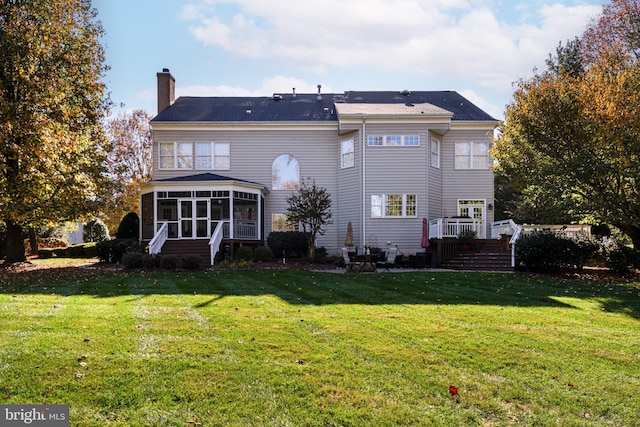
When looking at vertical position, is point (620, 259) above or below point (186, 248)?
below

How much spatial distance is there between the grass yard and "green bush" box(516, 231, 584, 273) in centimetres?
665

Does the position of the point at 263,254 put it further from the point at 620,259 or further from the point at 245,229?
the point at 620,259

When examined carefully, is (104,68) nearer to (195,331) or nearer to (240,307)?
(240,307)

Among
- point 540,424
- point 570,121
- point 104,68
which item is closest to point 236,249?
point 104,68

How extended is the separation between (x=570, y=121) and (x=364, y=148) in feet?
29.6

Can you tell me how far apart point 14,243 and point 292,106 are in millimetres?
14513

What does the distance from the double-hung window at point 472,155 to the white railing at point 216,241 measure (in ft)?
39.3

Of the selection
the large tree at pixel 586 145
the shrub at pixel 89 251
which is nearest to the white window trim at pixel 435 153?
the large tree at pixel 586 145

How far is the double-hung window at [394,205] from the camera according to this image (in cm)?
2275

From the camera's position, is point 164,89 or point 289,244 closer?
point 289,244

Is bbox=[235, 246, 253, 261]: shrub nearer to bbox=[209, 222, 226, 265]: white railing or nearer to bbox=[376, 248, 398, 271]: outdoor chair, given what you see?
bbox=[209, 222, 226, 265]: white railing

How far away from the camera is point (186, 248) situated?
2081 cm

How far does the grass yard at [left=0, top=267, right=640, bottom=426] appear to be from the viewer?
4.16 metres

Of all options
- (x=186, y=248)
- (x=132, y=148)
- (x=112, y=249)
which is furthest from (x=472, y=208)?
(x=132, y=148)
